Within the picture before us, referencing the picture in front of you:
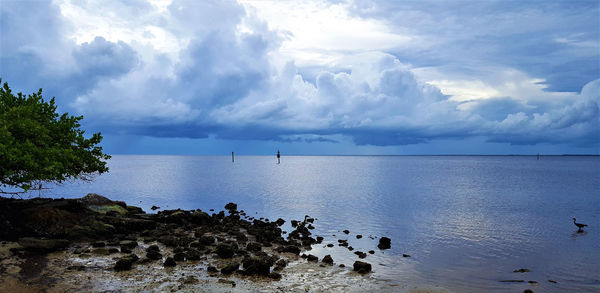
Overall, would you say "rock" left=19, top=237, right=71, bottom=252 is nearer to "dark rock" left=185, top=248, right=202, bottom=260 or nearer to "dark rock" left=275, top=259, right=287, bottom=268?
"dark rock" left=185, top=248, right=202, bottom=260

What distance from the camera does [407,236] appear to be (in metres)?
30.0

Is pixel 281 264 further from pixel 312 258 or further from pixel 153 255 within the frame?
pixel 153 255

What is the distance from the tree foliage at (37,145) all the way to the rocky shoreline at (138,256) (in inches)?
100

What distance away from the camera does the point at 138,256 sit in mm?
19969

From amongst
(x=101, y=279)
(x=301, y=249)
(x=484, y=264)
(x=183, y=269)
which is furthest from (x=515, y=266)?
(x=101, y=279)

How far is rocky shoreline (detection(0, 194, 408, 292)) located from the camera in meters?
16.0

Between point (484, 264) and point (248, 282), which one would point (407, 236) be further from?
point (248, 282)

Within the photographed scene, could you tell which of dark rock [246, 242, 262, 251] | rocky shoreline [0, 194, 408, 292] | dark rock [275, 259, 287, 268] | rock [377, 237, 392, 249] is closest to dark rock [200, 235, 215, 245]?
rocky shoreline [0, 194, 408, 292]

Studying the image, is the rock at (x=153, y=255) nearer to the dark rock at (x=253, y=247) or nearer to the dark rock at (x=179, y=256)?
the dark rock at (x=179, y=256)

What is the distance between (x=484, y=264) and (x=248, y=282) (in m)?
13.9

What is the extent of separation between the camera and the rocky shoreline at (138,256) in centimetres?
1603

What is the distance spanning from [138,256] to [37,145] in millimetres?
9661

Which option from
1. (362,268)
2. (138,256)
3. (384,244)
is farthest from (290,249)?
(138,256)

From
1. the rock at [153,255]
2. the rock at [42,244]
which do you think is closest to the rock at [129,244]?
the rock at [153,255]
